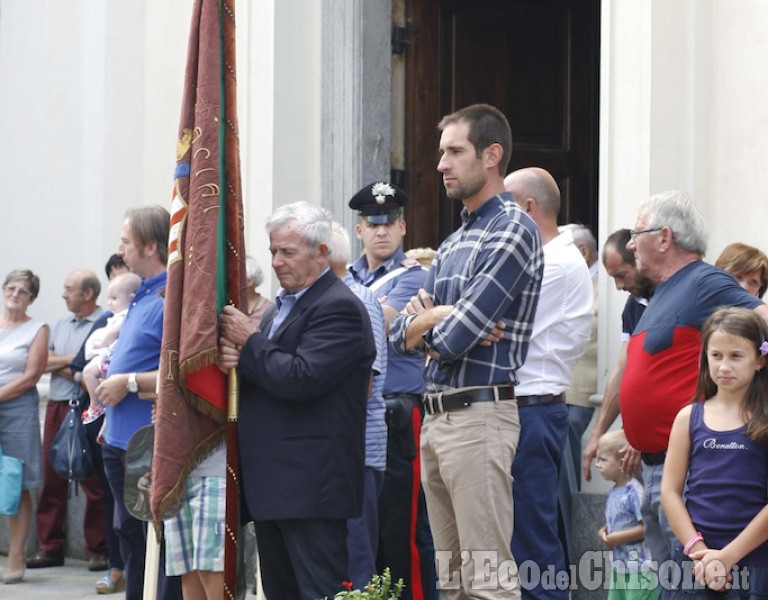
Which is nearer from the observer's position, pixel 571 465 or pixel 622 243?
pixel 622 243

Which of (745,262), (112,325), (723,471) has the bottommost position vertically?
(723,471)

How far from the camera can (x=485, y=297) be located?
5.43m

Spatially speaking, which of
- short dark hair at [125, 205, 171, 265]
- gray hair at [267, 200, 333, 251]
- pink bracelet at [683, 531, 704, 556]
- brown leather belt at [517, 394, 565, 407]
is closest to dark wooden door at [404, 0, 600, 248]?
short dark hair at [125, 205, 171, 265]

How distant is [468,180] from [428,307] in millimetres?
511

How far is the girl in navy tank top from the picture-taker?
4.99 metres

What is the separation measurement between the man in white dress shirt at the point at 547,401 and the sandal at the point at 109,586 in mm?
3354

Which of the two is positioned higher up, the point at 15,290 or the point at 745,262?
the point at 745,262

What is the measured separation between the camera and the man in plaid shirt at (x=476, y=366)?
Answer: 216 inches

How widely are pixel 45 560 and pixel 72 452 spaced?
1.23 metres

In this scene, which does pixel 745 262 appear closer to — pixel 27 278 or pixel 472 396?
pixel 472 396

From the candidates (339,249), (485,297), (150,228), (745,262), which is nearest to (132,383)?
(150,228)

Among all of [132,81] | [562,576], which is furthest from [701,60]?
[132,81]

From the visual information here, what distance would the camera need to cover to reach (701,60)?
7.43 m

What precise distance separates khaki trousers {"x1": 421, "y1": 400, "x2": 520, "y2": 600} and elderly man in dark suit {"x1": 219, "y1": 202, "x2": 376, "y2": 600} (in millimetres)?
367
